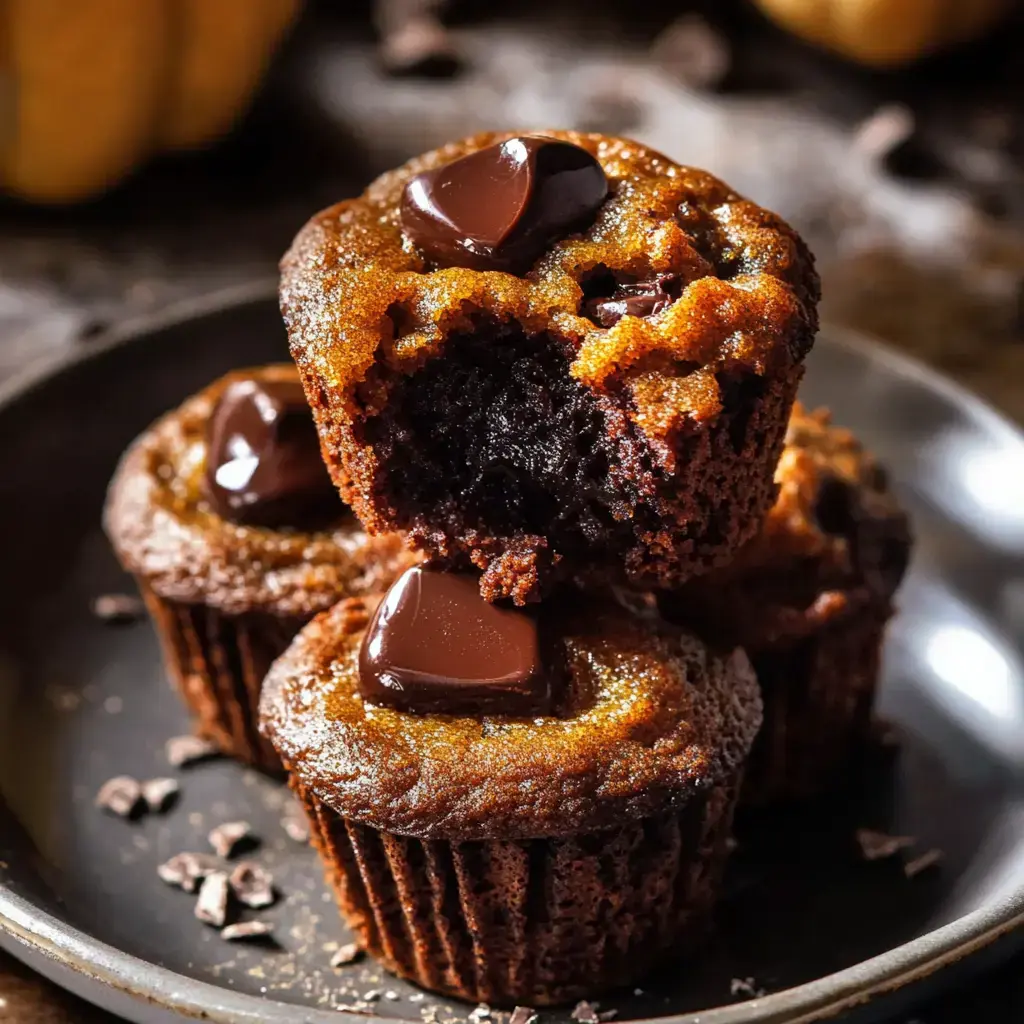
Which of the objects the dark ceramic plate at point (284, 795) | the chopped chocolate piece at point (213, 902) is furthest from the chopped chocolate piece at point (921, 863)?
the chopped chocolate piece at point (213, 902)

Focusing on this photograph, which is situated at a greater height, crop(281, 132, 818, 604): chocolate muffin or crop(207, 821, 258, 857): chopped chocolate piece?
crop(281, 132, 818, 604): chocolate muffin

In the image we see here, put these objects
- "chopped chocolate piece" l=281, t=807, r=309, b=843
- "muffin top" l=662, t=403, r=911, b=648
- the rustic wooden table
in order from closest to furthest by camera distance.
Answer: "muffin top" l=662, t=403, r=911, b=648
"chopped chocolate piece" l=281, t=807, r=309, b=843
the rustic wooden table

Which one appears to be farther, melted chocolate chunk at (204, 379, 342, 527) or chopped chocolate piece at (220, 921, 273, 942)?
melted chocolate chunk at (204, 379, 342, 527)

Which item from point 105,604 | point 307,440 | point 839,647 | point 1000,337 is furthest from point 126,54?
point 839,647

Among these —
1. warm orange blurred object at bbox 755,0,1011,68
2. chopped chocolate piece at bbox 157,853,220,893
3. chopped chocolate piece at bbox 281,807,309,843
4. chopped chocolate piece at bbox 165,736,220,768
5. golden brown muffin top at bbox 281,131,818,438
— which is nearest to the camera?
golden brown muffin top at bbox 281,131,818,438

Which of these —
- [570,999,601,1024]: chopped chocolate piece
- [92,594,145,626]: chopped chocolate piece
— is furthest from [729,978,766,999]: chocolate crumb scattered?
[92,594,145,626]: chopped chocolate piece

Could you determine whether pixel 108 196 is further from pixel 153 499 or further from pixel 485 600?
pixel 485 600

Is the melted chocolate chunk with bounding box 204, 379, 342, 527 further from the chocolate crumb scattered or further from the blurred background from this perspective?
the blurred background
